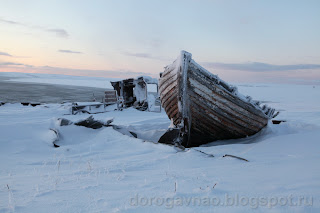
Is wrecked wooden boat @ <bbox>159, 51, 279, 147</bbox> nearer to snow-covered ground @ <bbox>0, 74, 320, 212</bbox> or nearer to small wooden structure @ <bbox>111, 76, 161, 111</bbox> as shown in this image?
snow-covered ground @ <bbox>0, 74, 320, 212</bbox>

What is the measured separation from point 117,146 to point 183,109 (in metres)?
1.88

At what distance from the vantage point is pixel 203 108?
540 centimetres

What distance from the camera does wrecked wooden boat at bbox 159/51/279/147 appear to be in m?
5.23

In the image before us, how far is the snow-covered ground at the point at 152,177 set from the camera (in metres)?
1.84

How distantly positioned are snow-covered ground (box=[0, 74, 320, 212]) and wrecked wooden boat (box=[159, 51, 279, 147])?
87 cm

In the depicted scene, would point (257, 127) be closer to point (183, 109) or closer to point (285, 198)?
point (183, 109)

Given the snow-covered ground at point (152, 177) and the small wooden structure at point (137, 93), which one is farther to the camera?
the small wooden structure at point (137, 93)

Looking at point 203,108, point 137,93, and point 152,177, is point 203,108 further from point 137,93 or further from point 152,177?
point 137,93

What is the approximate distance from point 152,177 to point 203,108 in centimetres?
307

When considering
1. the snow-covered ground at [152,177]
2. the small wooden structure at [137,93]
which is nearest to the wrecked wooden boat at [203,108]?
the snow-covered ground at [152,177]

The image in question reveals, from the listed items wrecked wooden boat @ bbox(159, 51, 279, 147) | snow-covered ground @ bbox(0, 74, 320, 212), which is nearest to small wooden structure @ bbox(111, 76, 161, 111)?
wrecked wooden boat @ bbox(159, 51, 279, 147)

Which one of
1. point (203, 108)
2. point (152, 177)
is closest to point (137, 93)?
point (203, 108)

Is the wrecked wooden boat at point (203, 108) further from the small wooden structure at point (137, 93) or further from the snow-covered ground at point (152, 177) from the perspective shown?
the small wooden structure at point (137, 93)

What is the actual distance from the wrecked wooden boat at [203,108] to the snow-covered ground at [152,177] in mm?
872
